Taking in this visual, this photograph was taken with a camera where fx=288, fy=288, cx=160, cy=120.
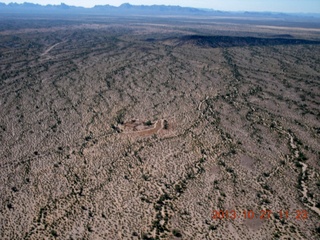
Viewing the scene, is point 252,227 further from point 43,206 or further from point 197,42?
point 197,42

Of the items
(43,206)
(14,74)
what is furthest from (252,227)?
(14,74)
